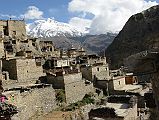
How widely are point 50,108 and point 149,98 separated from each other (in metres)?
21.0

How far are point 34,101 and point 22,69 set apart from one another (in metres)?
6.41

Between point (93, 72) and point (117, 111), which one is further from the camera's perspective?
point (93, 72)

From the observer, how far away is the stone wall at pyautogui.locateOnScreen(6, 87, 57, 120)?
1004 inches

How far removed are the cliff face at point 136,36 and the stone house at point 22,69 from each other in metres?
48.2

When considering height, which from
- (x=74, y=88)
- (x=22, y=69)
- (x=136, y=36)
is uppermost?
(x=136, y=36)

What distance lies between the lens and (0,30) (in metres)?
49.4

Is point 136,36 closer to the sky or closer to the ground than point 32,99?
closer to the sky

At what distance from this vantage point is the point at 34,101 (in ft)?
92.1

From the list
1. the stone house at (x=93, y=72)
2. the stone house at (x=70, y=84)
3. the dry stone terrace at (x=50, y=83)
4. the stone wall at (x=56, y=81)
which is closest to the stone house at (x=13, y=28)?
the dry stone terrace at (x=50, y=83)

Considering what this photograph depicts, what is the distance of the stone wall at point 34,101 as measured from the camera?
25.5 m

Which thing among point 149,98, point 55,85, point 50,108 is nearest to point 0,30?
point 55,85

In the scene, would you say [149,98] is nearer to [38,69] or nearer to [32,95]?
[32,95]

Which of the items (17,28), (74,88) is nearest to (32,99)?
(74,88)

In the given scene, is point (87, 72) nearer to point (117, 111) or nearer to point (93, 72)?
point (93, 72)
